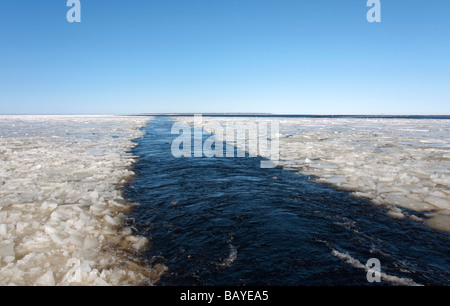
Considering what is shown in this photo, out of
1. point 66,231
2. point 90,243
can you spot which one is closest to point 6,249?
point 66,231

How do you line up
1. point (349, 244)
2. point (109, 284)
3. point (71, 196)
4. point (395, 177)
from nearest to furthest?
point (109, 284)
point (349, 244)
point (71, 196)
point (395, 177)

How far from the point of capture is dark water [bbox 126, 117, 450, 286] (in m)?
3.02

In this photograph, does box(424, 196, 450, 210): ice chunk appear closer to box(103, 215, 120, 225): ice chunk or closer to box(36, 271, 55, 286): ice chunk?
box(103, 215, 120, 225): ice chunk

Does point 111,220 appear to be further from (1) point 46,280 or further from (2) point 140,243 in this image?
(1) point 46,280

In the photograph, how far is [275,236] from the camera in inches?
156

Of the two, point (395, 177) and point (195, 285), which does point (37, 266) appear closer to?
point (195, 285)

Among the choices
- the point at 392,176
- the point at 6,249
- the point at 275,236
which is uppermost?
the point at 392,176

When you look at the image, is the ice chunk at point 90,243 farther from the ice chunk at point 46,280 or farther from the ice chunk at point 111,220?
the ice chunk at point 46,280

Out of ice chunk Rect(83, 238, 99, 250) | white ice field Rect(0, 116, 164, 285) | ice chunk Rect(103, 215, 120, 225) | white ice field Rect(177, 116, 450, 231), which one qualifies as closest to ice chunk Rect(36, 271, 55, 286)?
white ice field Rect(0, 116, 164, 285)

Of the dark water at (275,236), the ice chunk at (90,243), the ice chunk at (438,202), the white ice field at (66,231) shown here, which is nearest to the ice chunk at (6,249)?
the white ice field at (66,231)

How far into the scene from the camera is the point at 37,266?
3.04m

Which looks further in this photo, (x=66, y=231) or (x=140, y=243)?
(x=66, y=231)
